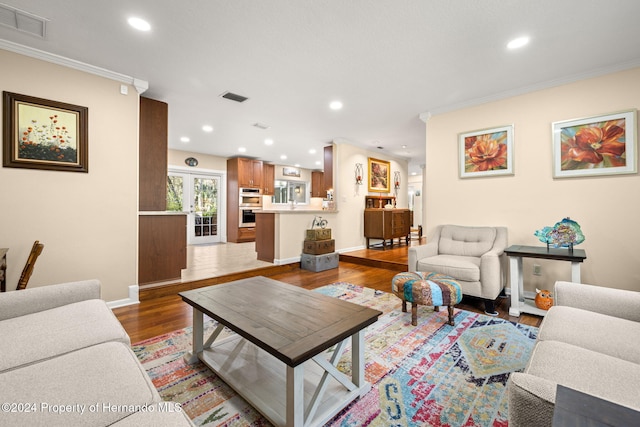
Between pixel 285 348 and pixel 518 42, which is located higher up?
pixel 518 42

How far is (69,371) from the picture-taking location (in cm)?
104

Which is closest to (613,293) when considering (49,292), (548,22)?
(548,22)

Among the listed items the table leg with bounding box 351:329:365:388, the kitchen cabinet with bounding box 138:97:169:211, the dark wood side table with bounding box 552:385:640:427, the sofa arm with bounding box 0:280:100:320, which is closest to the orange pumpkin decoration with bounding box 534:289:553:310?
the table leg with bounding box 351:329:365:388

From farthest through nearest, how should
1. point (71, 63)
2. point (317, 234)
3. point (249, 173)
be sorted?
point (249, 173)
point (317, 234)
point (71, 63)

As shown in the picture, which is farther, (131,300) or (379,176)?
(379,176)

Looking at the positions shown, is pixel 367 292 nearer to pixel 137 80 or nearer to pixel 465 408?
pixel 465 408

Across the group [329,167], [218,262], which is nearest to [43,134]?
[218,262]

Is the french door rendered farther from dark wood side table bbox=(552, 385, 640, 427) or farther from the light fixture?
dark wood side table bbox=(552, 385, 640, 427)

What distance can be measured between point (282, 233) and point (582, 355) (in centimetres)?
411

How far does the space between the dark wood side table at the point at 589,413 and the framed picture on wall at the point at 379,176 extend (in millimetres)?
6094

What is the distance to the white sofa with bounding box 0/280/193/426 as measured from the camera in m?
0.83

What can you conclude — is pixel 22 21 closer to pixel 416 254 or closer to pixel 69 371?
pixel 69 371

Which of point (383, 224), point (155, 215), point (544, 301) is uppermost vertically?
point (155, 215)

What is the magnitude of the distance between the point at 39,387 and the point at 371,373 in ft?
5.32
